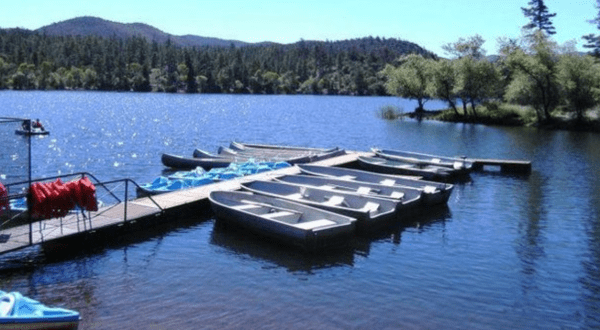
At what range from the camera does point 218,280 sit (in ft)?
52.4

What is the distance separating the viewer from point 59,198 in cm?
1670

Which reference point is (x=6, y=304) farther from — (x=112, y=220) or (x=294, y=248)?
(x=294, y=248)

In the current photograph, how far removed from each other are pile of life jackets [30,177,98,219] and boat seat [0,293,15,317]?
4.85 meters

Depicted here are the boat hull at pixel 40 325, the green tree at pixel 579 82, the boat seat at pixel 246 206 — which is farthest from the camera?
the green tree at pixel 579 82

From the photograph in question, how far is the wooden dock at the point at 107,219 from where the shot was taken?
16.6m

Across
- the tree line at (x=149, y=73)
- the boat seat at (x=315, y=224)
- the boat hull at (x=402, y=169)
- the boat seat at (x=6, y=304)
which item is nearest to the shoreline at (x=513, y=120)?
the boat hull at (x=402, y=169)

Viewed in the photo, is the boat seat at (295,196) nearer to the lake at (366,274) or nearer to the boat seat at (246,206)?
the boat seat at (246,206)

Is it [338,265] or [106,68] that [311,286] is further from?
[106,68]

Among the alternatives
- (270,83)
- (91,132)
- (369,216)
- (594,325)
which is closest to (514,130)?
(91,132)

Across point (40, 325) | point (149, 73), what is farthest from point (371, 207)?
point (149, 73)

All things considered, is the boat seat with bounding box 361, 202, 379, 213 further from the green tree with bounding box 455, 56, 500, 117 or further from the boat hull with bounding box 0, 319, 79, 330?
the green tree with bounding box 455, 56, 500, 117

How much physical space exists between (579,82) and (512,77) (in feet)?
33.2

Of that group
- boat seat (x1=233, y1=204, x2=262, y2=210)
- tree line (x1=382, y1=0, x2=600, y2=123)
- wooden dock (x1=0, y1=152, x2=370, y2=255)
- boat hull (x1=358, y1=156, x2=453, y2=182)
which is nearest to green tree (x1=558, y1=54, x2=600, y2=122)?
tree line (x1=382, y1=0, x2=600, y2=123)

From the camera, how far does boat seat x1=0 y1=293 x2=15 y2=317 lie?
433 inches
